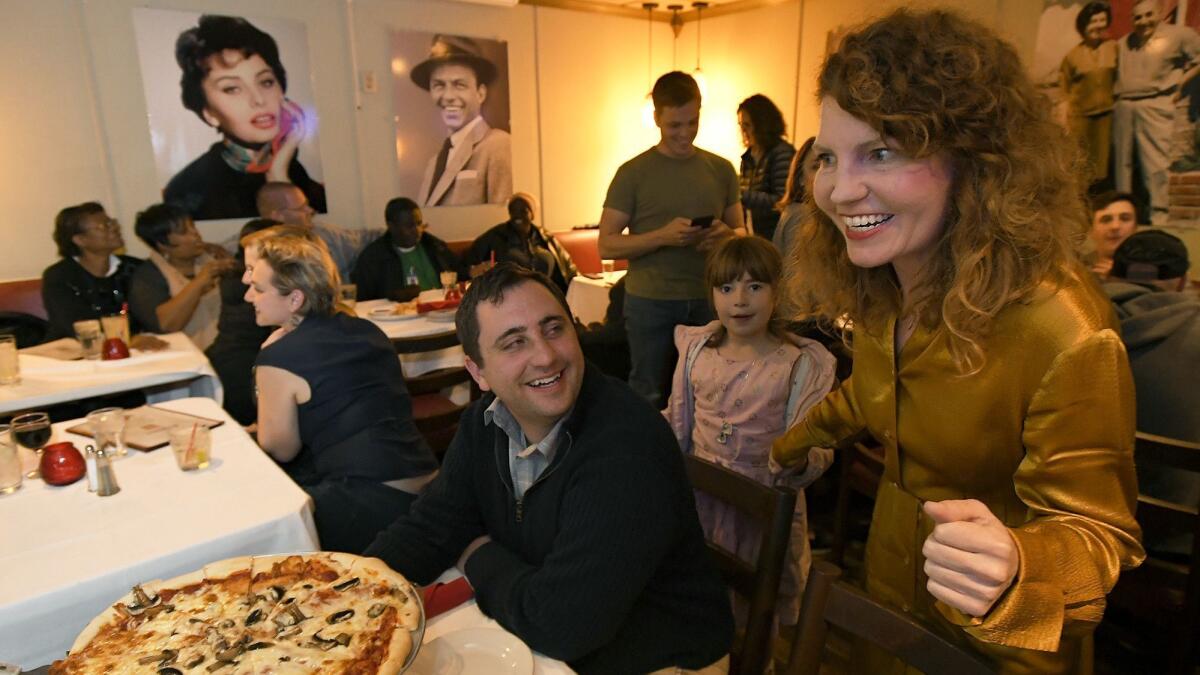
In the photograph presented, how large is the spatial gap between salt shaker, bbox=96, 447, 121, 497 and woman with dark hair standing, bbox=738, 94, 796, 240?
300 cm

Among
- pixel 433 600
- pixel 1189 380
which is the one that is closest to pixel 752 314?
pixel 1189 380

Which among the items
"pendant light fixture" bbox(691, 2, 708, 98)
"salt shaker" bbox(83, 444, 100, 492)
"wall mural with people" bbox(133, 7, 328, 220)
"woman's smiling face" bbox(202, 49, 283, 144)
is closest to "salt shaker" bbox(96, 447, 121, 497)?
"salt shaker" bbox(83, 444, 100, 492)

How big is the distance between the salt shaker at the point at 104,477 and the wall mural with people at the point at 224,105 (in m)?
3.70

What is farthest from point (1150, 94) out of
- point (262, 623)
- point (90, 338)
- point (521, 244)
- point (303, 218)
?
point (90, 338)

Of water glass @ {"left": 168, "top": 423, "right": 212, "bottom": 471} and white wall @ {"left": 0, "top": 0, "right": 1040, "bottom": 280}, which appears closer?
water glass @ {"left": 168, "top": 423, "right": 212, "bottom": 471}

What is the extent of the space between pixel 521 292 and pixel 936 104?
2.44 feet

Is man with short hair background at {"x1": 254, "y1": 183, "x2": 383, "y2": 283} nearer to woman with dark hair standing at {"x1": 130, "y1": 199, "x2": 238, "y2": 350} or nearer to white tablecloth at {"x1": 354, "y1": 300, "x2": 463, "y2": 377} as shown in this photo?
woman with dark hair standing at {"x1": 130, "y1": 199, "x2": 238, "y2": 350}

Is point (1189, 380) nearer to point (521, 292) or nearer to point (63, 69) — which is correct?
point (521, 292)

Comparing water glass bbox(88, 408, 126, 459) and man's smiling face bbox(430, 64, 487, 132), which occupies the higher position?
man's smiling face bbox(430, 64, 487, 132)

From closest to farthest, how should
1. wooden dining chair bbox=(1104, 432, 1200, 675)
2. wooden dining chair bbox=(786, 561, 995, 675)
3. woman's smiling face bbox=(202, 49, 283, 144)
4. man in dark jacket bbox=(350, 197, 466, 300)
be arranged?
wooden dining chair bbox=(786, 561, 995, 675), wooden dining chair bbox=(1104, 432, 1200, 675), man in dark jacket bbox=(350, 197, 466, 300), woman's smiling face bbox=(202, 49, 283, 144)

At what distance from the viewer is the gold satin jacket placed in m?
0.79

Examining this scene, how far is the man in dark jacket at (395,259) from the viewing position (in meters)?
4.53

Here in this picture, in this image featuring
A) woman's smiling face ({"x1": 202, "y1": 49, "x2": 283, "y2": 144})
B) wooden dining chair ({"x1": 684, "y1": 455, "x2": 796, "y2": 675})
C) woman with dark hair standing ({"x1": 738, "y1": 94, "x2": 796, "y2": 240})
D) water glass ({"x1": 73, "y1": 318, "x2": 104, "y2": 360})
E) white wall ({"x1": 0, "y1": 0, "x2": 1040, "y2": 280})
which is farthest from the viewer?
woman's smiling face ({"x1": 202, "y1": 49, "x2": 283, "y2": 144})

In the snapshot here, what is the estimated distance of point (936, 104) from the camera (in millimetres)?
857
